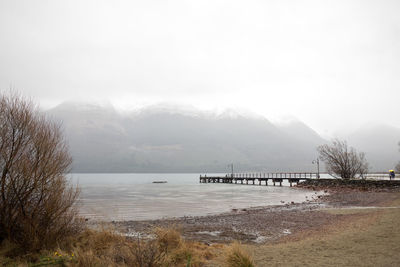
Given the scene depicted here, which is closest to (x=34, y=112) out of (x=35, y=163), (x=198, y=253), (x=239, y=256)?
(x=35, y=163)

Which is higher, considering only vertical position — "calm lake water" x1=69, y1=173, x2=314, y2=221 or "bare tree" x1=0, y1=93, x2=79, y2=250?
"bare tree" x1=0, y1=93, x2=79, y2=250

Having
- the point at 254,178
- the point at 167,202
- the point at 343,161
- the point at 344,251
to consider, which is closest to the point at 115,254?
the point at 344,251

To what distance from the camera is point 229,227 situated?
16953mm

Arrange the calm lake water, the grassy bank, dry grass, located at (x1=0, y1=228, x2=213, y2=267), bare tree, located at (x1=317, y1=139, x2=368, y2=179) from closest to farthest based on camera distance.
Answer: dry grass, located at (x1=0, y1=228, x2=213, y2=267), the grassy bank, the calm lake water, bare tree, located at (x1=317, y1=139, x2=368, y2=179)

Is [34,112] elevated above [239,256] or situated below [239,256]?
above

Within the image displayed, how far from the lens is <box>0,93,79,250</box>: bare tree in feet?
28.3

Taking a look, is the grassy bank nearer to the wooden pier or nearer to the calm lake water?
the calm lake water

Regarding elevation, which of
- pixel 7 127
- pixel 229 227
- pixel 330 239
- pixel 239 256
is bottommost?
pixel 229 227

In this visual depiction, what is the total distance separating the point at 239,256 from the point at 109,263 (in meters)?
3.34

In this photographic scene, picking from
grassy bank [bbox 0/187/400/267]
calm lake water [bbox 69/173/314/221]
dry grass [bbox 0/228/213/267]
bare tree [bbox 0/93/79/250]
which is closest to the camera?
dry grass [bbox 0/228/213/267]

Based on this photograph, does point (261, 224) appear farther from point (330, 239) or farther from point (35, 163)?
point (35, 163)

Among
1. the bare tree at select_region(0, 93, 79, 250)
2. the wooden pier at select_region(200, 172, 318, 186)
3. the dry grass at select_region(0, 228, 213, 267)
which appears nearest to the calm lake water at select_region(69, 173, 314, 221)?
the bare tree at select_region(0, 93, 79, 250)

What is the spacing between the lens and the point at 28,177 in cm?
866

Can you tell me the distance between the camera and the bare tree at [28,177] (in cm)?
Result: 863
